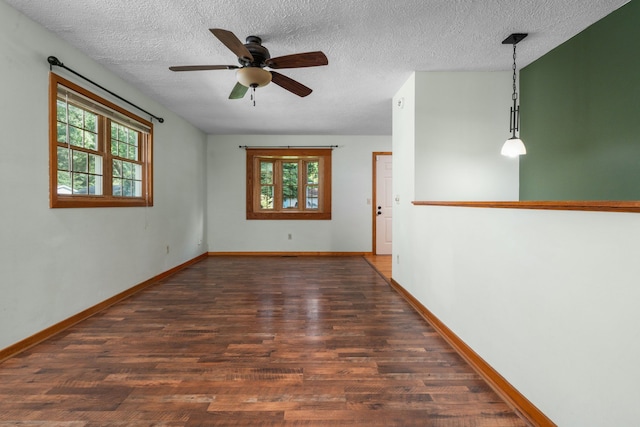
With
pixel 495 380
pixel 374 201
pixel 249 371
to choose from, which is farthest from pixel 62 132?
pixel 374 201

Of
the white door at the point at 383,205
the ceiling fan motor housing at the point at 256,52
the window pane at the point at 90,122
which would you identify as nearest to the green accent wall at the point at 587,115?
the ceiling fan motor housing at the point at 256,52

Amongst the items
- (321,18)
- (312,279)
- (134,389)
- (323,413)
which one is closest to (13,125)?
(134,389)

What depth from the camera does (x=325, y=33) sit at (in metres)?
2.71

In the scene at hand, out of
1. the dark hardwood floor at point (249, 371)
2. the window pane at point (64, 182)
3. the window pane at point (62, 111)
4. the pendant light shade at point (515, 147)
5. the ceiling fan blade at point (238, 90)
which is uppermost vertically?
the ceiling fan blade at point (238, 90)

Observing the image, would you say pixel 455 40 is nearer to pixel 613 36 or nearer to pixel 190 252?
pixel 613 36

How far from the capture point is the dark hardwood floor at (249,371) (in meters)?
1.68

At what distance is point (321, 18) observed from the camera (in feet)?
8.15

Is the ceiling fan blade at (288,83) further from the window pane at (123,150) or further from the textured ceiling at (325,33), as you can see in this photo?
the window pane at (123,150)

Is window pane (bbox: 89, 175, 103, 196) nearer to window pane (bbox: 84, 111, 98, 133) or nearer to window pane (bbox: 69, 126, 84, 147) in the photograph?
window pane (bbox: 69, 126, 84, 147)

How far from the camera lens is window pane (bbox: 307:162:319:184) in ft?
22.7

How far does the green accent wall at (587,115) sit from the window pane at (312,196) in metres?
4.13

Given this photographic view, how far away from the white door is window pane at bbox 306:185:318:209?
1.28m

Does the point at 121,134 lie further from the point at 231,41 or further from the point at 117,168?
the point at 231,41

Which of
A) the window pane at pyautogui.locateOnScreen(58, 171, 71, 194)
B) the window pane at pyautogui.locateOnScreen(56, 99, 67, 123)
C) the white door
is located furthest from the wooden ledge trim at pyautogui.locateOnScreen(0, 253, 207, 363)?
the white door
